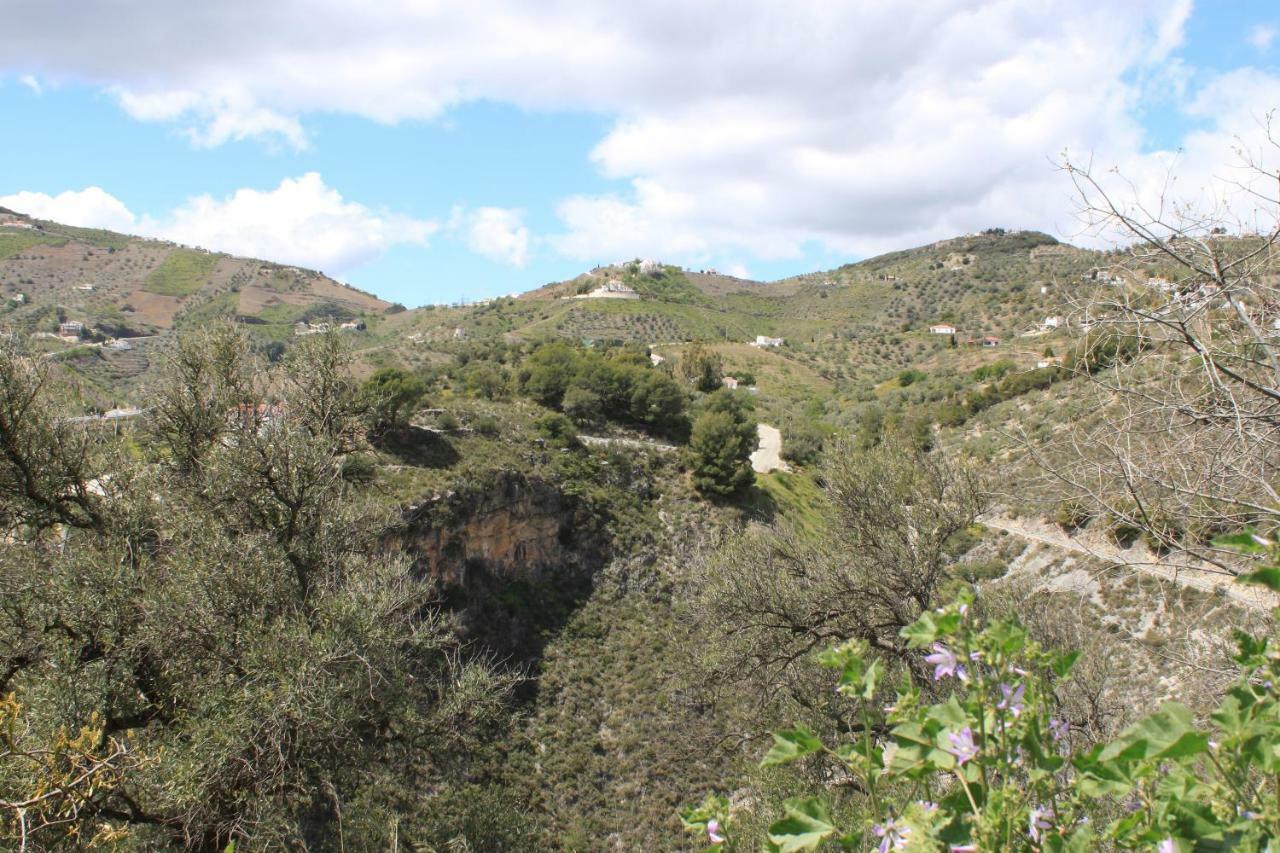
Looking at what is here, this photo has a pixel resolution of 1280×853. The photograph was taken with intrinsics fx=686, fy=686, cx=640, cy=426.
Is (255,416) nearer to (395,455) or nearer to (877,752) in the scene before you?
(877,752)

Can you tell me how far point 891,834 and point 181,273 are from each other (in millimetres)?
124285

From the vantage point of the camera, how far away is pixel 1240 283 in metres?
4.25

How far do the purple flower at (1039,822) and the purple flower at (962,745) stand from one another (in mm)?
187

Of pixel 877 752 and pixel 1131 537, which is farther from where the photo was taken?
pixel 1131 537

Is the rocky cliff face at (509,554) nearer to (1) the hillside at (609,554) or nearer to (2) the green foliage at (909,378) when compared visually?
(1) the hillside at (609,554)

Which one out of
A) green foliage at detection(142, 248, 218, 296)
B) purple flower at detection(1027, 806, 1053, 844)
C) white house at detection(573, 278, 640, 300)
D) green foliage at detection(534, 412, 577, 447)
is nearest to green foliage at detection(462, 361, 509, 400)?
green foliage at detection(534, 412, 577, 447)

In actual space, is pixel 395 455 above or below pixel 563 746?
above

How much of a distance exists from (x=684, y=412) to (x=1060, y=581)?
24.2 metres

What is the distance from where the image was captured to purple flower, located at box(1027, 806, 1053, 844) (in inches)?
68.4

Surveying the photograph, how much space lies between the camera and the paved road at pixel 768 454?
1625 inches

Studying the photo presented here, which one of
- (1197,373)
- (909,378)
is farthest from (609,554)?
(909,378)

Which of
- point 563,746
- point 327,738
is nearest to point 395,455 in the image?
point 563,746

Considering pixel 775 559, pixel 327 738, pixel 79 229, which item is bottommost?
pixel 327 738

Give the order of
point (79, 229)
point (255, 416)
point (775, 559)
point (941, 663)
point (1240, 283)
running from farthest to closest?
1. point (79, 229)
2. point (775, 559)
3. point (255, 416)
4. point (1240, 283)
5. point (941, 663)
